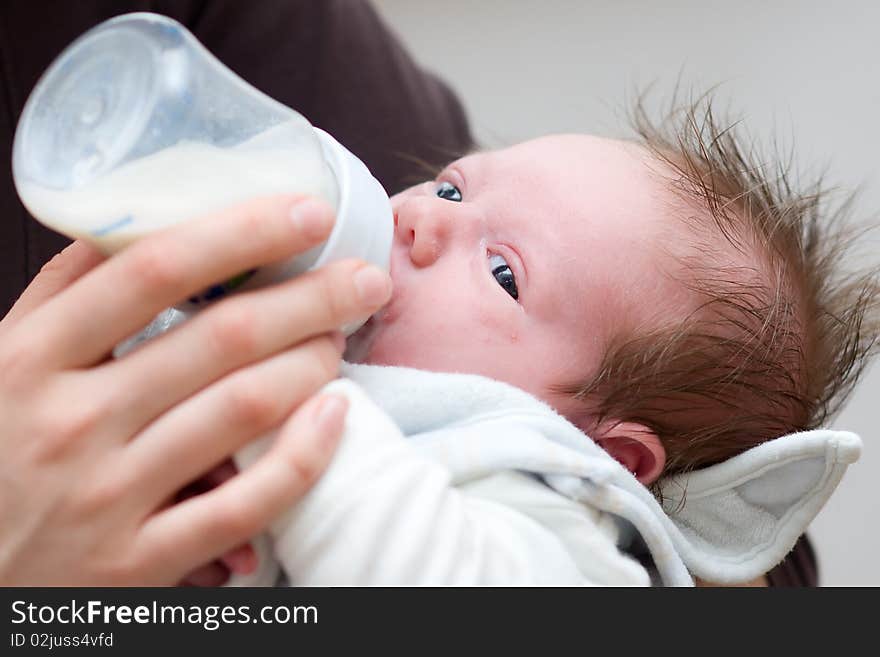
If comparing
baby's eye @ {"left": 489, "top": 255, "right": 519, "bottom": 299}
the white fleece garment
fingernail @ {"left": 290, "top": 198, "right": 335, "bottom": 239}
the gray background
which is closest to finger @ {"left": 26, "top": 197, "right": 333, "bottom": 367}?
fingernail @ {"left": 290, "top": 198, "right": 335, "bottom": 239}

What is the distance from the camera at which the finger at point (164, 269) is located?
0.56 meters

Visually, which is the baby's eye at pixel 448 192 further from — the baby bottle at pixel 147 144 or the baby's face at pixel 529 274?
the baby bottle at pixel 147 144

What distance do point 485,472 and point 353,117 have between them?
76 cm

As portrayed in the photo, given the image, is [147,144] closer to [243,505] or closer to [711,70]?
[243,505]

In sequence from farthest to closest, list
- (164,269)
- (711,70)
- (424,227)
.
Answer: (711,70) → (424,227) → (164,269)

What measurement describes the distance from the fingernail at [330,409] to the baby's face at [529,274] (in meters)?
0.14

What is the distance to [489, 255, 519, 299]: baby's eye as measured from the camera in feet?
2.59

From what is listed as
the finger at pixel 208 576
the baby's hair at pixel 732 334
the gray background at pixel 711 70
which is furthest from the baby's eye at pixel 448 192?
the gray background at pixel 711 70

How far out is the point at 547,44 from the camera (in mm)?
1989

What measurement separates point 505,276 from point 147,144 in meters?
0.32

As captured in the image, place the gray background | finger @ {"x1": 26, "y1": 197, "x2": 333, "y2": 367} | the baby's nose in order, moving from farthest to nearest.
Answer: the gray background
the baby's nose
finger @ {"x1": 26, "y1": 197, "x2": 333, "y2": 367}

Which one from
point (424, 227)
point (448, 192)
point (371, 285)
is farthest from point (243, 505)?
point (448, 192)

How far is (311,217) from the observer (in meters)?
0.58

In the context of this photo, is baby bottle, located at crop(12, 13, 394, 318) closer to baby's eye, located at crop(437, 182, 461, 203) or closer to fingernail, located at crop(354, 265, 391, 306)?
fingernail, located at crop(354, 265, 391, 306)
